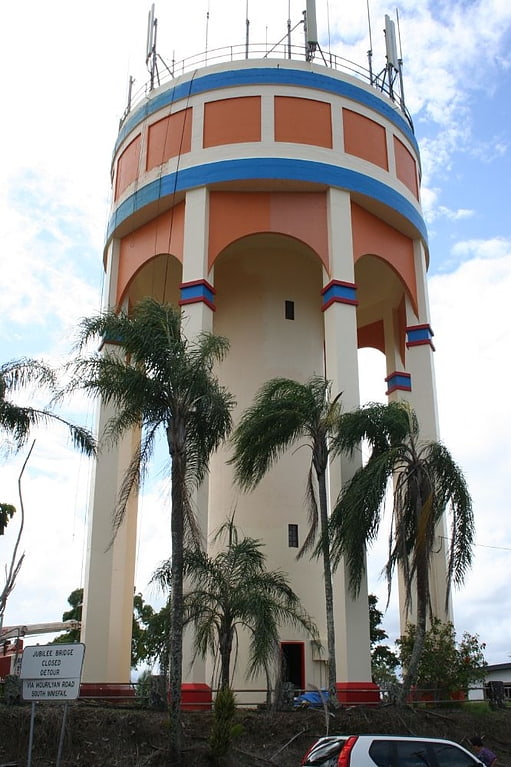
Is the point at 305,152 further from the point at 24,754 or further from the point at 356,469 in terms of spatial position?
the point at 24,754

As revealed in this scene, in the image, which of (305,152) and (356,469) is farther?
(305,152)

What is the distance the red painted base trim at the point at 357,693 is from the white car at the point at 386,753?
7460 mm

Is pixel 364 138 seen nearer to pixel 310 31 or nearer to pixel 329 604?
pixel 310 31

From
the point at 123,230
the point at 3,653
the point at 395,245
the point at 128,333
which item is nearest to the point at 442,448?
the point at 128,333

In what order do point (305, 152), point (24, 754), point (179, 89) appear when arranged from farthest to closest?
point (179, 89)
point (305, 152)
point (24, 754)

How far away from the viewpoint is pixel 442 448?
1980cm

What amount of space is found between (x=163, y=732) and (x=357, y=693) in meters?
5.87

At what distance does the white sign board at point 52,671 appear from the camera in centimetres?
1102

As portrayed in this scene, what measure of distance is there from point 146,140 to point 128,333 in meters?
12.7

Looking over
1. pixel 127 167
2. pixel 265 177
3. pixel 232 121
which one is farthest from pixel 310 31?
pixel 127 167

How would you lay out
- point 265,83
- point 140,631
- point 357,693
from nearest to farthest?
point 357,693
point 265,83
point 140,631

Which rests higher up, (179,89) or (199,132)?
(179,89)

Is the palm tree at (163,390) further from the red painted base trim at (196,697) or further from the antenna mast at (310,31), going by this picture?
the antenna mast at (310,31)

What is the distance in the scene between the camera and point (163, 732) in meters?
15.9
